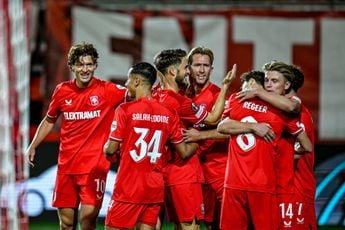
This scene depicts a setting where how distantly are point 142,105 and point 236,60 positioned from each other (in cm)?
457

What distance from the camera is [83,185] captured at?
757 cm

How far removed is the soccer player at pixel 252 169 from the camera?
6754 mm

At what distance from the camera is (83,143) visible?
24.9ft

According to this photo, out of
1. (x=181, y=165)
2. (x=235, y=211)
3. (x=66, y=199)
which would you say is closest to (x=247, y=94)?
(x=181, y=165)

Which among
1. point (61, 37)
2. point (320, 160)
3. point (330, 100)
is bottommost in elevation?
point (320, 160)

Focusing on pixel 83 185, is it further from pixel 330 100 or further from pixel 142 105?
pixel 330 100

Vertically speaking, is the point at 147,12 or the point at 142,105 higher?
the point at 147,12

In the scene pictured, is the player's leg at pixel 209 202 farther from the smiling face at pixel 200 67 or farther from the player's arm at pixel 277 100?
the player's arm at pixel 277 100

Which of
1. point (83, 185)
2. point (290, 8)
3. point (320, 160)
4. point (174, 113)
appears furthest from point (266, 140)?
point (290, 8)

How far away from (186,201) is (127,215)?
0.58 m

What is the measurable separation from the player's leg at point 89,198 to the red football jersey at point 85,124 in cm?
7

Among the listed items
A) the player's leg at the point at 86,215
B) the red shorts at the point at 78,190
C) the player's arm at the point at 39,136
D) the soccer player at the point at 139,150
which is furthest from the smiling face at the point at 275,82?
the player's arm at the point at 39,136

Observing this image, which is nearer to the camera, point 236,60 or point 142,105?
point 142,105

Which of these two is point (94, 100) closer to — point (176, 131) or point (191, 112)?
point (191, 112)
